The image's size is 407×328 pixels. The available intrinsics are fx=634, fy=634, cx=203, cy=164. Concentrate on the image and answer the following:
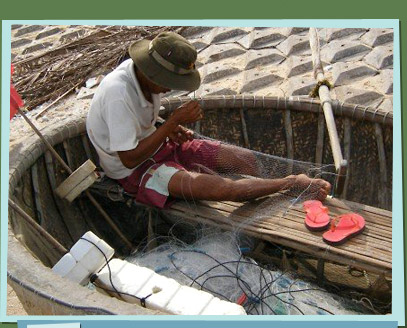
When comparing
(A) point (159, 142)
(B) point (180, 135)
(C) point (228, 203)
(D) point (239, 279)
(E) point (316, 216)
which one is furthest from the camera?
(B) point (180, 135)

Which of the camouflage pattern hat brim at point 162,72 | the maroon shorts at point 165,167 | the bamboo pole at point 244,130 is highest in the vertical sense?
the camouflage pattern hat brim at point 162,72

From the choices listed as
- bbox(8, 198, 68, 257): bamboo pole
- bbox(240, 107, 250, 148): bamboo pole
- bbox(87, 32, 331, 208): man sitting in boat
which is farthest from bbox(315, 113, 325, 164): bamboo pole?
bbox(8, 198, 68, 257): bamboo pole

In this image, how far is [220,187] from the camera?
332cm

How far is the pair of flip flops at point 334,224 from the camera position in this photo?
3.04 m

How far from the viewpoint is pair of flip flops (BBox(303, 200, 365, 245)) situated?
9.97 feet

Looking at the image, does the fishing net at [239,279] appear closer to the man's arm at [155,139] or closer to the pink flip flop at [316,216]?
Result: the pink flip flop at [316,216]

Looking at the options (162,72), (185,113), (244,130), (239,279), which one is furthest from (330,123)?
(239,279)

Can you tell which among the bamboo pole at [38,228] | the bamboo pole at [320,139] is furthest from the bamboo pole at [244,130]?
the bamboo pole at [38,228]

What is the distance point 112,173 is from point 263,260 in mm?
962

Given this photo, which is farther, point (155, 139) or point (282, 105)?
point (282, 105)

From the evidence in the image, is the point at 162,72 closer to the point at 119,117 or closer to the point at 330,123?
the point at 119,117

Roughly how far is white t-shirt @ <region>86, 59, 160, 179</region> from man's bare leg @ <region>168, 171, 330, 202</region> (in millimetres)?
310

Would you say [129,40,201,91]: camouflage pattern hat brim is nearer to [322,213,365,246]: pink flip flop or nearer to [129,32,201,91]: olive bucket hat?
[129,32,201,91]: olive bucket hat

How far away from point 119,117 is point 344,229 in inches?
49.3
